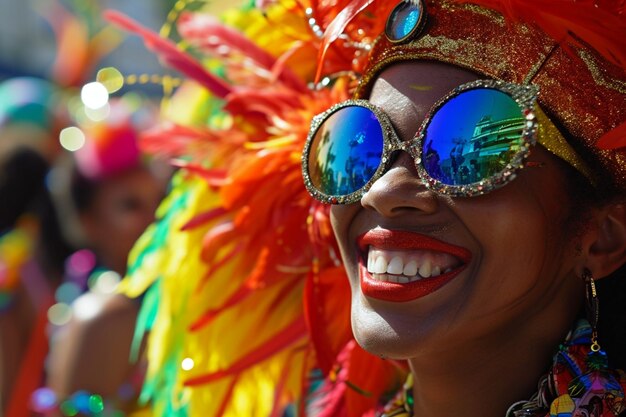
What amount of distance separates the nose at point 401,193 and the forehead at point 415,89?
7 cm

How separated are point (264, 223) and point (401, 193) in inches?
31.6

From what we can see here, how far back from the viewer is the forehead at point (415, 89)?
1.91 metres

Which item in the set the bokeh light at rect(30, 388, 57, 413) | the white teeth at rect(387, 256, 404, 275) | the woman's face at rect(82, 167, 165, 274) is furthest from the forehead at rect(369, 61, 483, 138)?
the woman's face at rect(82, 167, 165, 274)

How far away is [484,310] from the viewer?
6.16 feet

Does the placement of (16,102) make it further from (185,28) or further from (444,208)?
(444,208)

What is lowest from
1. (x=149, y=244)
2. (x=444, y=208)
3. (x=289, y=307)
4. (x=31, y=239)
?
(x=31, y=239)

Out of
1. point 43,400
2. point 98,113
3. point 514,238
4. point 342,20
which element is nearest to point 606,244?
point 514,238

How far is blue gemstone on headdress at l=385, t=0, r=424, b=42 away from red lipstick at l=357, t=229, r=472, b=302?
407 mm

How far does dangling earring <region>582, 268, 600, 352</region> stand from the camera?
194cm

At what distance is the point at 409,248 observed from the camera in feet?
6.22

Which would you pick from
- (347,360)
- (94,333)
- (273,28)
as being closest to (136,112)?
(94,333)

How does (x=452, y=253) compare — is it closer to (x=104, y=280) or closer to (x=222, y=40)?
(x=222, y=40)

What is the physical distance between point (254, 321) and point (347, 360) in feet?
1.24

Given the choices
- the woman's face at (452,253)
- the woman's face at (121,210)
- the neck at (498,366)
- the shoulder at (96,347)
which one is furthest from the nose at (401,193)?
the woman's face at (121,210)
